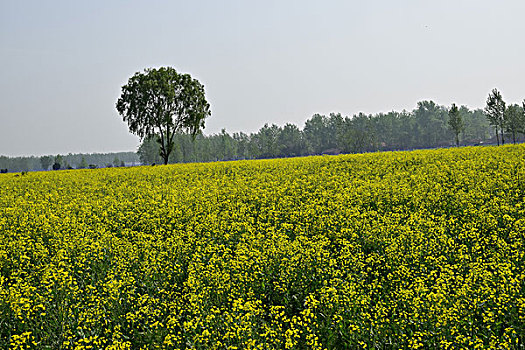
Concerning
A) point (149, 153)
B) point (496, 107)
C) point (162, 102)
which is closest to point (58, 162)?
point (149, 153)

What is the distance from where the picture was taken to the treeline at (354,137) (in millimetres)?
125188

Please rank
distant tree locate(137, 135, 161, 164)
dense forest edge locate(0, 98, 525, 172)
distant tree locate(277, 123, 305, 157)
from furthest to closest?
distant tree locate(137, 135, 161, 164) < distant tree locate(277, 123, 305, 157) < dense forest edge locate(0, 98, 525, 172)

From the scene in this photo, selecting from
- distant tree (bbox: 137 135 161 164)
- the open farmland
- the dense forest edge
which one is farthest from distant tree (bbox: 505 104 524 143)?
distant tree (bbox: 137 135 161 164)

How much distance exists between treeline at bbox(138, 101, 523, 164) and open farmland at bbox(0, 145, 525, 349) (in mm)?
104178

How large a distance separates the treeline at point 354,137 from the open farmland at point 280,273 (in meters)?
104

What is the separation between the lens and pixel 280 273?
24.2 ft

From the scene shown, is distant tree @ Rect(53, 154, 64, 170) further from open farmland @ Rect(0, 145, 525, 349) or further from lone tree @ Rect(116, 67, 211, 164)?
open farmland @ Rect(0, 145, 525, 349)

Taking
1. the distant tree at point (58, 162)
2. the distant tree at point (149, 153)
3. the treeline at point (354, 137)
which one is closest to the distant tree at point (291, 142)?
the treeline at point (354, 137)

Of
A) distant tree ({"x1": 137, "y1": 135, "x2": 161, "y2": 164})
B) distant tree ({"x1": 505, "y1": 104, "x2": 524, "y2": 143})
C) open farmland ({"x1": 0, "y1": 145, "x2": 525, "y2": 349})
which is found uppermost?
distant tree ({"x1": 137, "y1": 135, "x2": 161, "y2": 164})

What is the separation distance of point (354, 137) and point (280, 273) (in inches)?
4359

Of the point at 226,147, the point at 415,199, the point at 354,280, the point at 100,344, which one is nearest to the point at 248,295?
the point at 354,280

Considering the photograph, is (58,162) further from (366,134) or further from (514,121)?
(514,121)

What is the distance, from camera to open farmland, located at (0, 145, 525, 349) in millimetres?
5449

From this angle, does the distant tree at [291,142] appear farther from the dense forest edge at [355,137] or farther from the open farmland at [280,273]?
the open farmland at [280,273]
